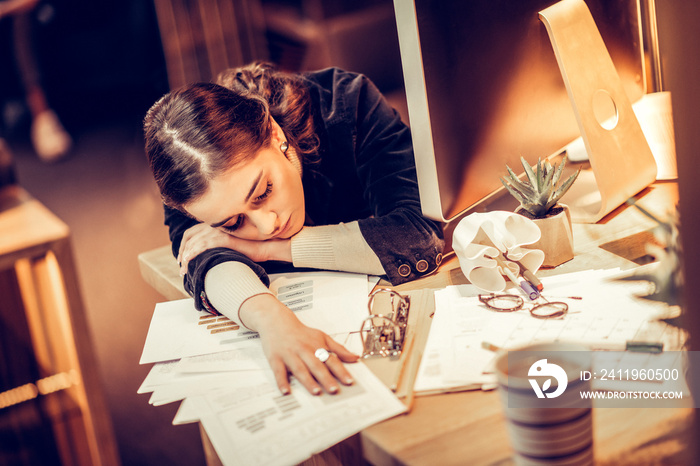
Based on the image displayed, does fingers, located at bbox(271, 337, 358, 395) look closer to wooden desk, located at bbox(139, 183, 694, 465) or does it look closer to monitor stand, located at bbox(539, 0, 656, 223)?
wooden desk, located at bbox(139, 183, 694, 465)

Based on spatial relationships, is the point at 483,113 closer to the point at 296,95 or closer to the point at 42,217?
the point at 296,95

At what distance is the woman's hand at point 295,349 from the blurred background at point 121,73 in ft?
6.50

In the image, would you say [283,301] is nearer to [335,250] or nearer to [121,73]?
[335,250]

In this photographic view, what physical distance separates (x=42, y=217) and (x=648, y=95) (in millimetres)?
1773

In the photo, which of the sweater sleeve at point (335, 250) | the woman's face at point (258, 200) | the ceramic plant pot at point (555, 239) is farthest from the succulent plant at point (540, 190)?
the woman's face at point (258, 200)

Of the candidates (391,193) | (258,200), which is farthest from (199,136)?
(391,193)

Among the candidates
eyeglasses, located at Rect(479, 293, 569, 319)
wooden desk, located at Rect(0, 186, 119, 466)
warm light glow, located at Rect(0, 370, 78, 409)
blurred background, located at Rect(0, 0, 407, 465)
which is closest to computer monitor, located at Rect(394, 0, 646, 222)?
eyeglasses, located at Rect(479, 293, 569, 319)

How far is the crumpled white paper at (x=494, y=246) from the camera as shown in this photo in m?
0.90

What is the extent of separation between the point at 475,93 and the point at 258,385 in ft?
1.82

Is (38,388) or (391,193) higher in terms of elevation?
(391,193)

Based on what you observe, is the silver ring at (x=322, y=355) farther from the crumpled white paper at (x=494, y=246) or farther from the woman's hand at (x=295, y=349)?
the crumpled white paper at (x=494, y=246)

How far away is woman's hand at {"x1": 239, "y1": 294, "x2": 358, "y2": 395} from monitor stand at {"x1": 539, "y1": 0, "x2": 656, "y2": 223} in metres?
0.59

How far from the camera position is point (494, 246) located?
3.05 ft

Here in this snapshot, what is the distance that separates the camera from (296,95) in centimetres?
Answer: 129
